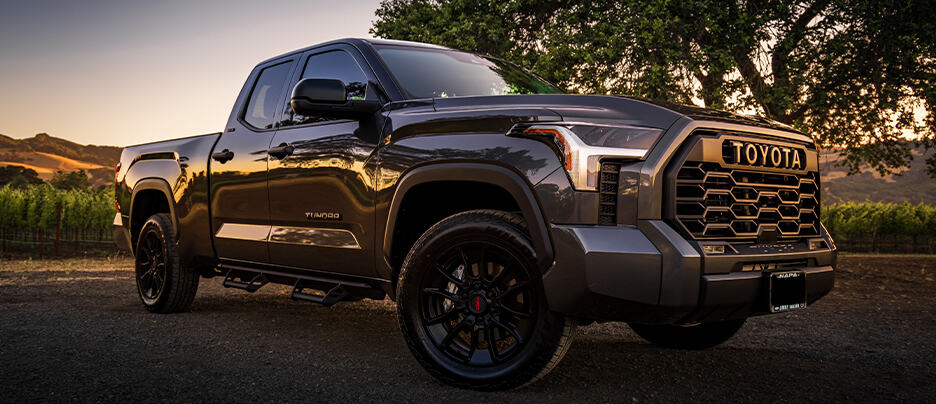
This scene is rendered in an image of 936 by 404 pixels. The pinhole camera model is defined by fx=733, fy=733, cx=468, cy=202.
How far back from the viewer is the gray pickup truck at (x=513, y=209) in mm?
3346

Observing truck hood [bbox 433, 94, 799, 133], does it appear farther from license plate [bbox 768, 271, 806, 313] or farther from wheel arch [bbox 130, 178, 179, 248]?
wheel arch [bbox 130, 178, 179, 248]

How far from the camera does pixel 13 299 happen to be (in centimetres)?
762

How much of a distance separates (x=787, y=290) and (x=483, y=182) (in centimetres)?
159

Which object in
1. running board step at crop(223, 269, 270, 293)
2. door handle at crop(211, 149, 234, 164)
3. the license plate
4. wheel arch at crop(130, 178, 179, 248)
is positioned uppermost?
door handle at crop(211, 149, 234, 164)

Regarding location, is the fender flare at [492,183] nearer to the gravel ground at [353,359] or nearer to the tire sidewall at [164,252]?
the gravel ground at [353,359]

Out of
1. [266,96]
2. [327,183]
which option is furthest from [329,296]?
[266,96]

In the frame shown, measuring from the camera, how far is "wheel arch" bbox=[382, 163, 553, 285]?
3443 millimetres

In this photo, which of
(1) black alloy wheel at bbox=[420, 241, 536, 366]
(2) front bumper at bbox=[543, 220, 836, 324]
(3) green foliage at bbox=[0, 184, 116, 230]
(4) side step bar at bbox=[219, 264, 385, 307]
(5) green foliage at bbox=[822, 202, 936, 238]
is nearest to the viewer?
(2) front bumper at bbox=[543, 220, 836, 324]

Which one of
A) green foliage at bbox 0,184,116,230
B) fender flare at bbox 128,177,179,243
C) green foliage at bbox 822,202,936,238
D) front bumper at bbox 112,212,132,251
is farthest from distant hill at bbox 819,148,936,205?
fender flare at bbox 128,177,179,243

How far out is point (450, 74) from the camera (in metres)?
4.85

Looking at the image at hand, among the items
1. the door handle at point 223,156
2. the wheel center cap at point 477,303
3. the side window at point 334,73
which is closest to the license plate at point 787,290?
the wheel center cap at point 477,303

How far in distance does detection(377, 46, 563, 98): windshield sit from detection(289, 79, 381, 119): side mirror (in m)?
0.32

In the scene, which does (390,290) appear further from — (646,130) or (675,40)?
(675,40)

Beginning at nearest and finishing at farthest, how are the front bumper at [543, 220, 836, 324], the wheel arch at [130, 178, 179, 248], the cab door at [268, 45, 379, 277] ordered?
the front bumper at [543, 220, 836, 324], the cab door at [268, 45, 379, 277], the wheel arch at [130, 178, 179, 248]
